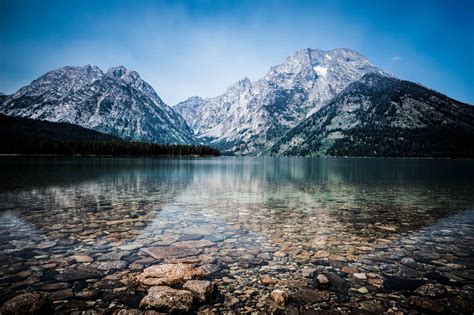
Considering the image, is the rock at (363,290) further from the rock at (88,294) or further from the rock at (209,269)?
the rock at (88,294)

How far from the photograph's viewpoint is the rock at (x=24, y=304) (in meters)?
7.15

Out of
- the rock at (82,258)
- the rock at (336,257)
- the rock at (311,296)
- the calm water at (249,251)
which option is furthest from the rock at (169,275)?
the rock at (336,257)

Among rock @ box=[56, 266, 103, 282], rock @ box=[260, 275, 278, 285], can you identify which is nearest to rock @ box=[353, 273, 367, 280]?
rock @ box=[260, 275, 278, 285]

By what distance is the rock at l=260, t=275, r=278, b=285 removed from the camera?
9539 millimetres

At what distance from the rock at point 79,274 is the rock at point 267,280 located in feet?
18.5

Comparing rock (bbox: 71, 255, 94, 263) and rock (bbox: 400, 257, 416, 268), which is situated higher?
rock (bbox: 71, 255, 94, 263)

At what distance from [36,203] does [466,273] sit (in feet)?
96.6

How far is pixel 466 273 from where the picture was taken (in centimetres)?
1062

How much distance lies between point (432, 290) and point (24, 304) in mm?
11954

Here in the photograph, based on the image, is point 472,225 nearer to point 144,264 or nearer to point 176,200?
point 144,264

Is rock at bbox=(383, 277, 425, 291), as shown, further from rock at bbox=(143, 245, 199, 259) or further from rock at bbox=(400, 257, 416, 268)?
rock at bbox=(143, 245, 199, 259)

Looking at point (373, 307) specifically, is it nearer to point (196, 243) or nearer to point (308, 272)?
point (308, 272)

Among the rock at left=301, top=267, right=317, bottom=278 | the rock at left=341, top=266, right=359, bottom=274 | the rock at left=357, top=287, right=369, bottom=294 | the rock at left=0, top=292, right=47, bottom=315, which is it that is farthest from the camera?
the rock at left=341, top=266, right=359, bottom=274

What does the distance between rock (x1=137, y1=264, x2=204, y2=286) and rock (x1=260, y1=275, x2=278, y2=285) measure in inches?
82.8
